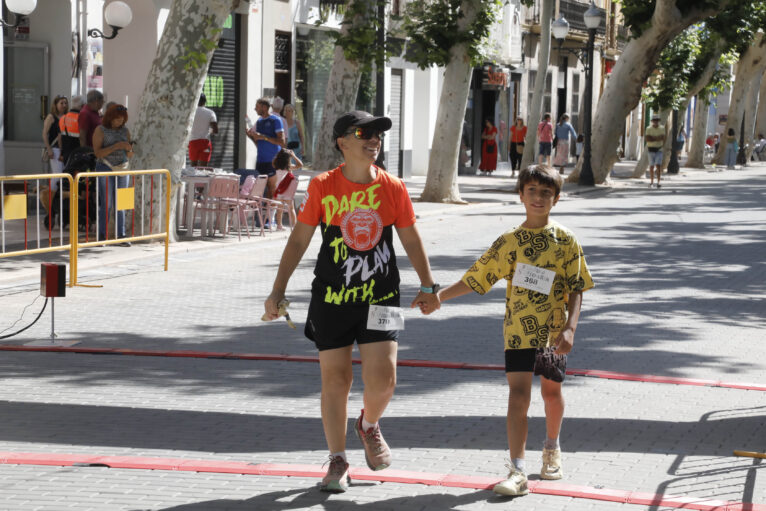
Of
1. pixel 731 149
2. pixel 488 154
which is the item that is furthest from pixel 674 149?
pixel 731 149

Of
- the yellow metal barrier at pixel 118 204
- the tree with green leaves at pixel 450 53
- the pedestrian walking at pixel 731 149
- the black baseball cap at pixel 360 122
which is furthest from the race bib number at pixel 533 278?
the pedestrian walking at pixel 731 149

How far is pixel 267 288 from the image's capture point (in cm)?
1297

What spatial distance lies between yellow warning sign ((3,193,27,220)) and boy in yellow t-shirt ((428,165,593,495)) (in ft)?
22.8

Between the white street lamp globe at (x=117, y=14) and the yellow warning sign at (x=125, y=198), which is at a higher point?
the white street lamp globe at (x=117, y=14)

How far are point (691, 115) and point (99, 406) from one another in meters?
68.8

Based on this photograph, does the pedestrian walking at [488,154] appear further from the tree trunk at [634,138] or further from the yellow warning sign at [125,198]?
the yellow warning sign at [125,198]

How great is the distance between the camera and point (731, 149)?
50094mm

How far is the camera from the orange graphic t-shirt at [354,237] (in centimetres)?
558

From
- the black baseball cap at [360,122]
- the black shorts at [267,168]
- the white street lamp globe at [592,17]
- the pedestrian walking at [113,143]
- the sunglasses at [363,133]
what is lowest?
the black shorts at [267,168]

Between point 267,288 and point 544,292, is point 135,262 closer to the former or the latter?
point 267,288

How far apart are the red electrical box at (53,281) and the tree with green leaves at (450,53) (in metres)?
15.2

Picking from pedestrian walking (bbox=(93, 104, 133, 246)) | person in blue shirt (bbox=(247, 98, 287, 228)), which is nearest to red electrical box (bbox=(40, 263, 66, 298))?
pedestrian walking (bbox=(93, 104, 133, 246))

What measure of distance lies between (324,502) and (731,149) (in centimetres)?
4709

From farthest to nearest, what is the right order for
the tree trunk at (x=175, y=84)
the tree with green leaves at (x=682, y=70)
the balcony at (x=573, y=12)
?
the balcony at (x=573, y=12), the tree with green leaves at (x=682, y=70), the tree trunk at (x=175, y=84)
